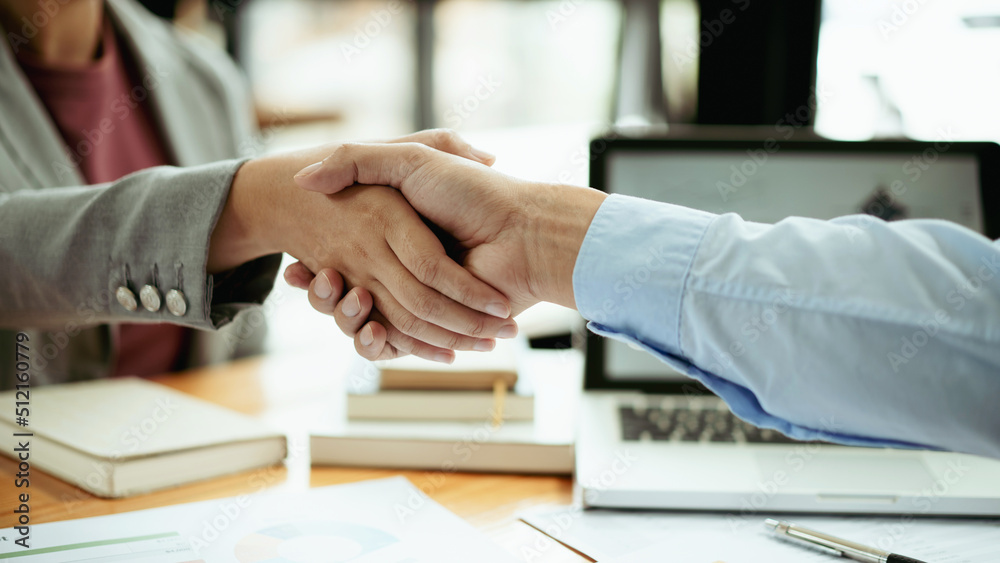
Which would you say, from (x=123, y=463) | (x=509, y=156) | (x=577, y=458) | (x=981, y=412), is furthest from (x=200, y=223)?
(x=509, y=156)

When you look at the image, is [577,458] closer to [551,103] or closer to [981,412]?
[981,412]

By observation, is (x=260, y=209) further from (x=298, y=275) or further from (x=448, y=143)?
(x=448, y=143)

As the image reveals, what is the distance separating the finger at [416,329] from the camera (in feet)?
Result: 2.71

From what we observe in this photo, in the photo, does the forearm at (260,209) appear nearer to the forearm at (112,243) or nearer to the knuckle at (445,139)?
the forearm at (112,243)

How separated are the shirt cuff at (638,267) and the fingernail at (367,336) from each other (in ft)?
1.00

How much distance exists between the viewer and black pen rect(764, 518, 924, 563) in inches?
23.0

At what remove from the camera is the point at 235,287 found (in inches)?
34.4

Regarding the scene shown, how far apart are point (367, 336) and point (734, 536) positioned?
46 centimetres

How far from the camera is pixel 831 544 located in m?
→ 0.61

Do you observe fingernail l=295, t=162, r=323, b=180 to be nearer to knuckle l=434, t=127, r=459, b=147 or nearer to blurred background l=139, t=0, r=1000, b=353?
knuckle l=434, t=127, r=459, b=147

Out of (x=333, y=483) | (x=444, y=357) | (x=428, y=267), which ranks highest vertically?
(x=428, y=267)

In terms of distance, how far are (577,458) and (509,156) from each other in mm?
1823

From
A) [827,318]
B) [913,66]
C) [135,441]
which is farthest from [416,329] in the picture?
[913,66]

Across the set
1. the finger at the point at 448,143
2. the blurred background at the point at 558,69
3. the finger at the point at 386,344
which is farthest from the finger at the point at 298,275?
the blurred background at the point at 558,69
